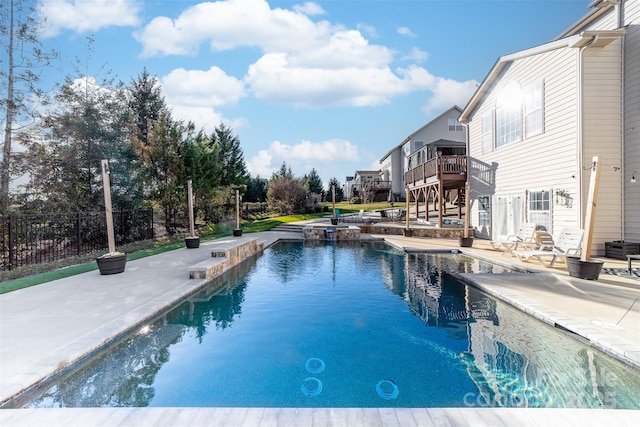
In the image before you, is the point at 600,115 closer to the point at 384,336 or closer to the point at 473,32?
the point at 473,32

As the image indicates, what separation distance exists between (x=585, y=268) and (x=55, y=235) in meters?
15.0

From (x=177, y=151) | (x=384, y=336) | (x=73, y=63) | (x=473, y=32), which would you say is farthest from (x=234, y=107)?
(x=384, y=336)

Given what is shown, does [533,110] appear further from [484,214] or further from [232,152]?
Answer: [232,152]

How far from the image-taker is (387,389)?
11.2ft

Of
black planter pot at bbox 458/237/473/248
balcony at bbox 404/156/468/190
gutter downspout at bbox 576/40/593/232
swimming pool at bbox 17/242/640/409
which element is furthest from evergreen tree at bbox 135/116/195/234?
gutter downspout at bbox 576/40/593/232

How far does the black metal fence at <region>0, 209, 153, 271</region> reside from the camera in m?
8.86

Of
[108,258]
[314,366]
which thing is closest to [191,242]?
[108,258]

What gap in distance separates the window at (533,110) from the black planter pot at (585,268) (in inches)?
226

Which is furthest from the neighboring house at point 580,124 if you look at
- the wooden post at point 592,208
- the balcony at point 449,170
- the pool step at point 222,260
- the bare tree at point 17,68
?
the bare tree at point 17,68

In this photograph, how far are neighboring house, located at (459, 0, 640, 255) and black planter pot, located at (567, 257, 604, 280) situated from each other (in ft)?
9.34

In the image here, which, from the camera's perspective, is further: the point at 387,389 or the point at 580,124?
the point at 580,124

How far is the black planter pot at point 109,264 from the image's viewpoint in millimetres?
7978

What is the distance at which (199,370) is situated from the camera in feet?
12.6

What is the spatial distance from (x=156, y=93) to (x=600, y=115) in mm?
23095
